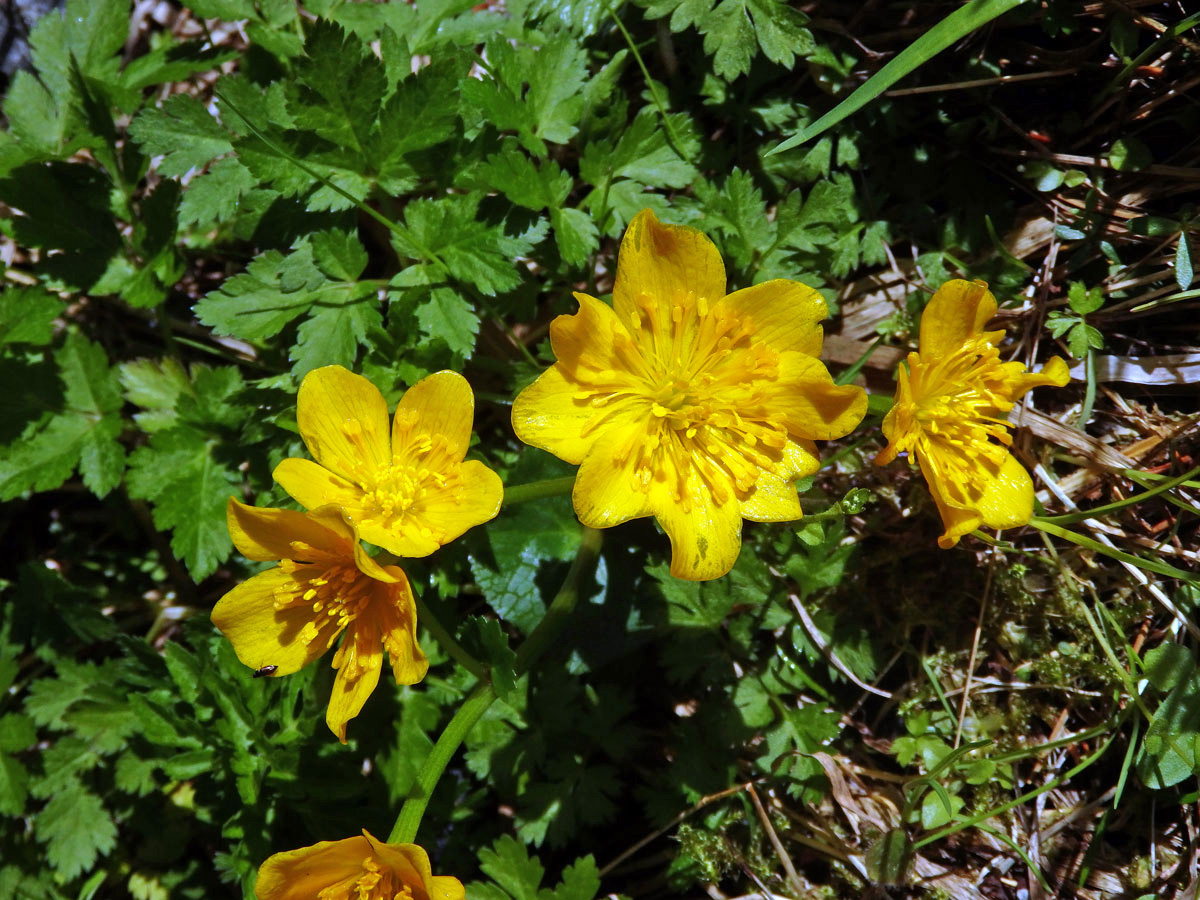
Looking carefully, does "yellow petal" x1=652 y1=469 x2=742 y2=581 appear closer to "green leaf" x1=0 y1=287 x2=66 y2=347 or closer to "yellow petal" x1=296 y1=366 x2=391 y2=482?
"yellow petal" x1=296 y1=366 x2=391 y2=482

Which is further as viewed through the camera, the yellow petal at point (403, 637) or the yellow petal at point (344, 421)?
the yellow petal at point (344, 421)

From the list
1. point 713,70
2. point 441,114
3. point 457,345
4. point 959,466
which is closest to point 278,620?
point 457,345

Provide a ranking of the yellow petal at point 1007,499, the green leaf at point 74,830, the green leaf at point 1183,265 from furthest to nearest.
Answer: the green leaf at point 74,830
the green leaf at point 1183,265
the yellow petal at point 1007,499

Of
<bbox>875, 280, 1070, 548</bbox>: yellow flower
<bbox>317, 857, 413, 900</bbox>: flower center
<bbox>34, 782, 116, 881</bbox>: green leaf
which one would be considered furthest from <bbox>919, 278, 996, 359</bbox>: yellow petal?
<bbox>34, 782, 116, 881</bbox>: green leaf

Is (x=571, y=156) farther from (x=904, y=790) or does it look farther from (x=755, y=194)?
(x=904, y=790)

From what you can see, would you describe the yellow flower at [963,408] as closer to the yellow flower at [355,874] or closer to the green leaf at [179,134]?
the yellow flower at [355,874]

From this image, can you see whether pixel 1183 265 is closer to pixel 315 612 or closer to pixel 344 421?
pixel 344 421

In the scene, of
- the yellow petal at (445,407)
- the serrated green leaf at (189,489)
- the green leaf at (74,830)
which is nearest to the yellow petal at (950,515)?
the yellow petal at (445,407)

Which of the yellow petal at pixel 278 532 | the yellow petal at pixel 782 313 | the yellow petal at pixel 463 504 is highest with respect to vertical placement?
the yellow petal at pixel 782 313
